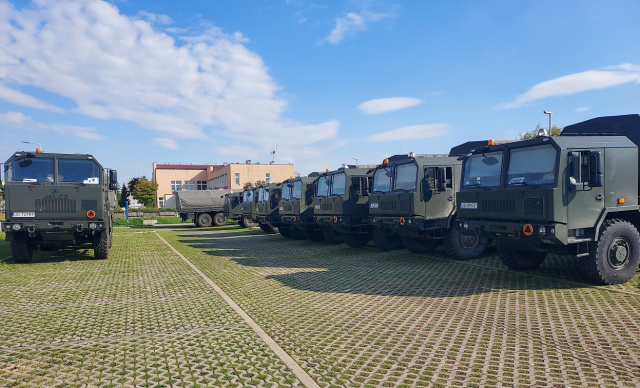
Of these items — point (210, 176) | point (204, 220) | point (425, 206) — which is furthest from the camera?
point (210, 176)

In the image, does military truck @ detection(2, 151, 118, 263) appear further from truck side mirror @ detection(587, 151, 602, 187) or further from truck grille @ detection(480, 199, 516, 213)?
truck side mirror @ detection(587, 151, 602, 187)

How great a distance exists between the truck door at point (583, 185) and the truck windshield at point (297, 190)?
10.0 m

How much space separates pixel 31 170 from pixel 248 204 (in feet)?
46.0

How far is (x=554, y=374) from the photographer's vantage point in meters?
3.79

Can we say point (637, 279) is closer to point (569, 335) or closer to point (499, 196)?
point (499, 196)

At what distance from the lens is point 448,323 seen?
17.5 ft

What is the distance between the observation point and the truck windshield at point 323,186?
1416 cm

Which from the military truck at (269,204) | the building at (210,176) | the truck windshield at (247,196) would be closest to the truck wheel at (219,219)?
the truck windshield at (247,196)

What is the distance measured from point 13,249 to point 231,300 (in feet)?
25.1

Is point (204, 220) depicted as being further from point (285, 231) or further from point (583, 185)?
point (583, 185)

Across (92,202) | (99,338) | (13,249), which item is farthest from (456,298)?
(13,249)

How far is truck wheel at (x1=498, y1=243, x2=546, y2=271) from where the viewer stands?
8.48 meters

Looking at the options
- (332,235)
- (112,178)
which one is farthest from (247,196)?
(112,178)

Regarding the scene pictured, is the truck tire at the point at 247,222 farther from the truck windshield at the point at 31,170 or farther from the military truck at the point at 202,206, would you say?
the truck windshield at the point at 31,170
